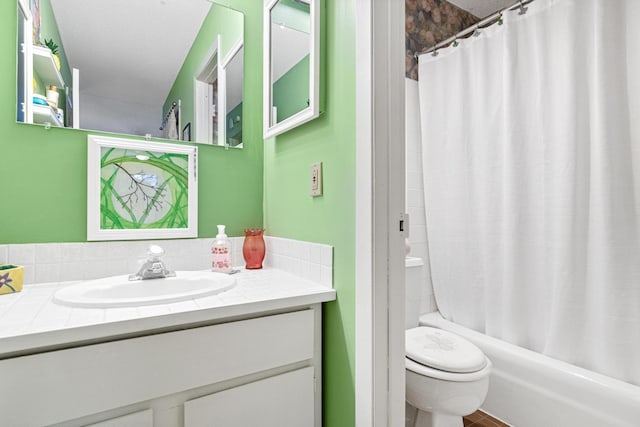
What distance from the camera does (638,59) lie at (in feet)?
4.24

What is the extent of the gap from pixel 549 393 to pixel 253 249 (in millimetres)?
1421

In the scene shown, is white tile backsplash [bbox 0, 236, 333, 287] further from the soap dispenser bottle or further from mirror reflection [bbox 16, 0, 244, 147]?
mirror reflection [bbox 16, 0, 244, 147]

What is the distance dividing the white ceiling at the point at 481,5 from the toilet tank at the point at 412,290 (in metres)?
1.80

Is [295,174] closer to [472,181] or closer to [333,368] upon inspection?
[333,368]

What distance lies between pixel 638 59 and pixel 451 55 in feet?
2.94

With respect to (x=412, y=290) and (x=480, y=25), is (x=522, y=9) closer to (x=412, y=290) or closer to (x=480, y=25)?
(x=480, y=25)

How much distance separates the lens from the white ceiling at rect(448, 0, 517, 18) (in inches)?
85.3

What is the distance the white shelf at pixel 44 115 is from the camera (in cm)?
105

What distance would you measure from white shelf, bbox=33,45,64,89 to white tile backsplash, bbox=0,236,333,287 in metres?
0.55

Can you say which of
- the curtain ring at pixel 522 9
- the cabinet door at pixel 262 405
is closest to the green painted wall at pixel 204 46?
the cabinet door at pixel 262 405

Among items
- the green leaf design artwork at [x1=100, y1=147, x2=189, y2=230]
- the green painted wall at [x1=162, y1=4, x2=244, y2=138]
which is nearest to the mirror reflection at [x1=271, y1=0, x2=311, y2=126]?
the green painted wall at [x1=162, y1=4, x2=244, y2=138]

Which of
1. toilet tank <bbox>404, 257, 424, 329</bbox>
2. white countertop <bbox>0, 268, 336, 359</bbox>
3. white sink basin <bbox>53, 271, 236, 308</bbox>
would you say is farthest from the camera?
toilet tank <bbox>404, 257, 424, 329</bbox>

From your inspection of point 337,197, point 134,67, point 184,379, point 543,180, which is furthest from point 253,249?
point 543,180

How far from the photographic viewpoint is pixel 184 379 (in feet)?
2.57
